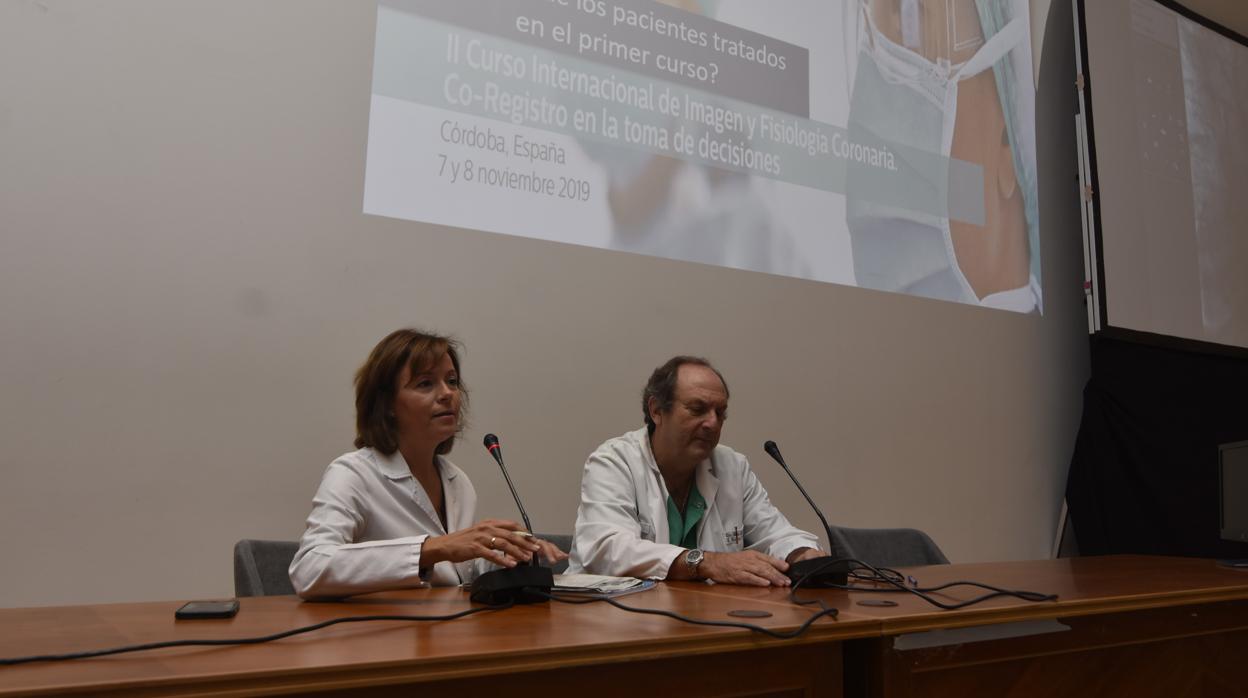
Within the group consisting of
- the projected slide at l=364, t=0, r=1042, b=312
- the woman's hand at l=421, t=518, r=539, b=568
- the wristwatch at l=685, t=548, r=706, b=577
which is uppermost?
the projected slide at l=364, t=0, r=1042, b=312

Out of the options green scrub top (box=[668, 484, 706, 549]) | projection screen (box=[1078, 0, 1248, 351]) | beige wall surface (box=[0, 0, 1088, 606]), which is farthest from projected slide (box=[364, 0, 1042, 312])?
green scrub top (box=[668, 484, 706, 549])

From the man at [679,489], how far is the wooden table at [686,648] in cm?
37

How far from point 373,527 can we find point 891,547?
1.47 m

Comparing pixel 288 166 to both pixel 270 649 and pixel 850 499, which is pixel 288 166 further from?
pixel 850 499

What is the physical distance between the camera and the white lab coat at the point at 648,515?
6.14 ft

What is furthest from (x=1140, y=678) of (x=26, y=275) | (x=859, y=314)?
(x=26, y=275)

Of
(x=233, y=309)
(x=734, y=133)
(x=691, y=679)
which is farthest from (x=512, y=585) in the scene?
(x=734, y=133)

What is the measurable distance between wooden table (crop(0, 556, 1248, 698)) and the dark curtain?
2.01m

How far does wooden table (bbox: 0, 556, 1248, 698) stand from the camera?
0.88 metres

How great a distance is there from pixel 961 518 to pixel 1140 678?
2.00 meters

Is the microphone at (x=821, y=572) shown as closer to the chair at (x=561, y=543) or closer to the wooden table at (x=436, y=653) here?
the wooden table at (x=436, y=653)

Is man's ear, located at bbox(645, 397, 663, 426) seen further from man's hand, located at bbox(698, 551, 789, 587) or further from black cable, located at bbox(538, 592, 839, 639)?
black cable, located at bbox(538, 592, 839, 639)

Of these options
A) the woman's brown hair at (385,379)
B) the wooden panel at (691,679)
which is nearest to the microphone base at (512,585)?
the wooden panel at (691,679)

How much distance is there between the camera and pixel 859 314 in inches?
129
